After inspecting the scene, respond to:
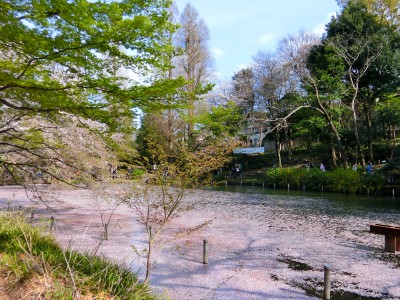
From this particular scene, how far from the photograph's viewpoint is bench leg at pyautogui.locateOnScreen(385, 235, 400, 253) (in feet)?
25.2

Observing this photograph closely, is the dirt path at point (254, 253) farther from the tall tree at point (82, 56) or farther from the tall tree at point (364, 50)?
the tall tree at point (364, 50)

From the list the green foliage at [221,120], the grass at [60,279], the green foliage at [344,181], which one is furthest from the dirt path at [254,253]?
the green foliage at [221,120]

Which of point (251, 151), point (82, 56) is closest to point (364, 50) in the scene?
point (251, 151)

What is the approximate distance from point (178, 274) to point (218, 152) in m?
2.38

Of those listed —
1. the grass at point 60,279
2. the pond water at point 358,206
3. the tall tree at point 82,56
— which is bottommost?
the grass at point 60,279

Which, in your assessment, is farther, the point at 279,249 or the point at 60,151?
the point at 279,249

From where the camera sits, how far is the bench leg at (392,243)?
768 centimetres

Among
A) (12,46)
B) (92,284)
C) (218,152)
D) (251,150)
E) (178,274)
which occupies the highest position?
(251,150)

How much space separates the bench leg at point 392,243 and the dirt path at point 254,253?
28 cm

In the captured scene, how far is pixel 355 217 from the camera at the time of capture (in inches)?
499

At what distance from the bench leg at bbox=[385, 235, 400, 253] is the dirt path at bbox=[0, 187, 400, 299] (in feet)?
0.93

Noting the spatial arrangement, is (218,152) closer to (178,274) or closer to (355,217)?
(178,274)

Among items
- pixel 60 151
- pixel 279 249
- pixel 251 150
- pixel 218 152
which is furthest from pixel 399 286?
pixel 251 150

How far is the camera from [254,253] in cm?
763
